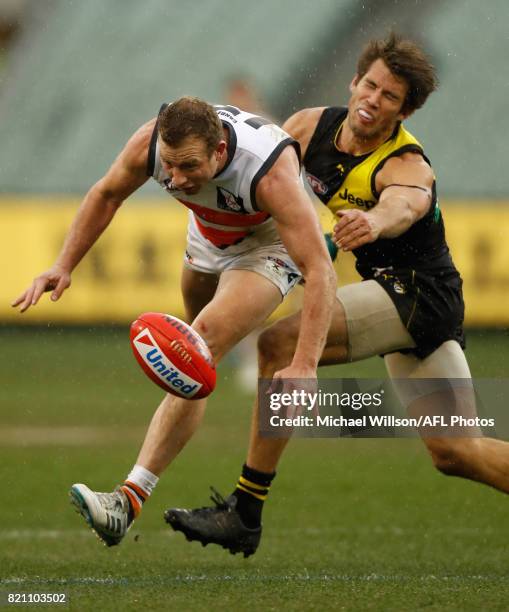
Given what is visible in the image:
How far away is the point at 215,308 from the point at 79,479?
10.4ft

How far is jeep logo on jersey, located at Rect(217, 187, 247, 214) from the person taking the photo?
5293 millimetres

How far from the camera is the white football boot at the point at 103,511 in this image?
5156mm

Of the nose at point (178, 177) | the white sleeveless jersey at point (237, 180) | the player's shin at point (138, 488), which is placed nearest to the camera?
the nose at point (178, 177)

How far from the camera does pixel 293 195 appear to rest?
509cm

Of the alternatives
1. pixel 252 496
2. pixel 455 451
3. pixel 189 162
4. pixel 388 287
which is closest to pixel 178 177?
pixel 189 162

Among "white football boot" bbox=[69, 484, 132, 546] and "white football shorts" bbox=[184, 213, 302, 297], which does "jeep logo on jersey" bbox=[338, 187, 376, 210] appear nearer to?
"white football shorts" bbox=[184, 213, 302, 297]

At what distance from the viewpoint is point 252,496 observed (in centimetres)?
559

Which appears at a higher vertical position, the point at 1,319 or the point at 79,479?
the point at 1,319

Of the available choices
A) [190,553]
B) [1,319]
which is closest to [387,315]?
[190,553]

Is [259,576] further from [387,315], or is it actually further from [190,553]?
[387,315]

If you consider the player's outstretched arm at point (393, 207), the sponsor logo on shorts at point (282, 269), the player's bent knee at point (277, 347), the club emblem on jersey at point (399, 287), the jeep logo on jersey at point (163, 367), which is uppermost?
the player's outstretched arm at point (393, 207)

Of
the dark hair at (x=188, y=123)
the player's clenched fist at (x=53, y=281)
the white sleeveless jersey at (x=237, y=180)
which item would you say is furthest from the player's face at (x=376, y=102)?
the player's clenched fist at (x=53, y=281)

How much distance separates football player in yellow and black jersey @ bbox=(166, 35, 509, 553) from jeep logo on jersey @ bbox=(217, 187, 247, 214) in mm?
532

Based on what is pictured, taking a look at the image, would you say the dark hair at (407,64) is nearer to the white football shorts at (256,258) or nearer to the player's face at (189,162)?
the white football shorts at (256,258)
